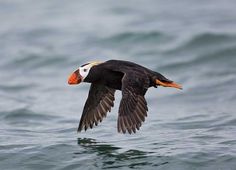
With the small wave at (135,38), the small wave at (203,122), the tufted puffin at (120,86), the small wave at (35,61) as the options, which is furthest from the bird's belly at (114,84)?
the small wave at (135,38)

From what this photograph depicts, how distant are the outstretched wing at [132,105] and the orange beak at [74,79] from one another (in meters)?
0.88

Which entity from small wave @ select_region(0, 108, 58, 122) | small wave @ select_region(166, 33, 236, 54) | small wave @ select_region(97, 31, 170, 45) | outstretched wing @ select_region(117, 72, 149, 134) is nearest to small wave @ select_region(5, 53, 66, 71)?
small wave @ select_region(97, 31, 170, 45)

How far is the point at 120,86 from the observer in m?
10.7

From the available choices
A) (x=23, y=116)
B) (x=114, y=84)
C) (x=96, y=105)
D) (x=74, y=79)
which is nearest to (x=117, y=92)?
(x=23, y=116)

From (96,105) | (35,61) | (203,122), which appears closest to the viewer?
(96,105)

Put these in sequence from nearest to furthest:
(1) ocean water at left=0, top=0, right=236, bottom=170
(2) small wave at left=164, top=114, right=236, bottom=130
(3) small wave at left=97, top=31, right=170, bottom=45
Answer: (1) ocean water at left=0, top=0, right=236, bottom=170
(2) small wave at left=164, top=114, right=236, bottom=130
(3) small wave at left=97, top=31, right=170, bottom=45

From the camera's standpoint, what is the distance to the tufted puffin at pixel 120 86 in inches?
385

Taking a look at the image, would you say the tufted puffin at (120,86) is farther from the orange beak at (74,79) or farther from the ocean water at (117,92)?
the ocean water at (117,92)

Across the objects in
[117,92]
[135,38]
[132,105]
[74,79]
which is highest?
[135,38]

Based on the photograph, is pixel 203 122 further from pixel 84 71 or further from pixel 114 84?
pixel 84 71

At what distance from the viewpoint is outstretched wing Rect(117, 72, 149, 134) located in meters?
9.70

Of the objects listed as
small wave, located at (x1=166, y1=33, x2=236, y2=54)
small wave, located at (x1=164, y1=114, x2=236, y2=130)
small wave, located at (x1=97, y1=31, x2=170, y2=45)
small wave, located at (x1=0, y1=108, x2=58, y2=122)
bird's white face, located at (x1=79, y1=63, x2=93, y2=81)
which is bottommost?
small wave, located at (x1=164, y1=114, x2=236, y2=130)

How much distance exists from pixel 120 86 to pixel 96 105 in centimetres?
85

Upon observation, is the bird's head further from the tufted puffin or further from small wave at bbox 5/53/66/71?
small wave at bbox 5/53/66/71
